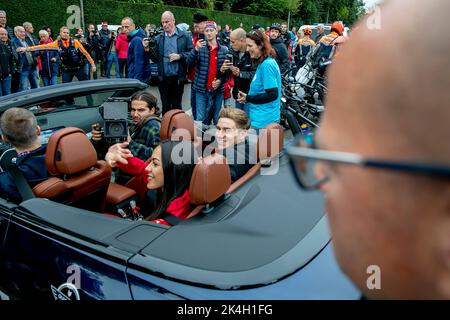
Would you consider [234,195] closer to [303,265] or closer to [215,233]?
[215,233]

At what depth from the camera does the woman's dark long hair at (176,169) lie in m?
2.11

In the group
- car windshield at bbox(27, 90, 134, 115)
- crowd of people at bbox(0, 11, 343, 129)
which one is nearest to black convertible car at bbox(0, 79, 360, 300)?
car windshield at bbox(27, 90, 134, 115)

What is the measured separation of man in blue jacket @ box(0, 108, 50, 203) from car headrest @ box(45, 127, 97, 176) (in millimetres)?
248

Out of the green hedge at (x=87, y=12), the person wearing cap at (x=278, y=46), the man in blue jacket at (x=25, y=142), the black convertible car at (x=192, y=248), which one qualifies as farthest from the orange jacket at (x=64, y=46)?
the black convertible car at (x=192, y=248)

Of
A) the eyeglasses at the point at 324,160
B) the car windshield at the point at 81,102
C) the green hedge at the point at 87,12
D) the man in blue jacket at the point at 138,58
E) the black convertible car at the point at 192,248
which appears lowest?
the black convertible car at the point at 192,248

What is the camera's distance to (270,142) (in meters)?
2.37

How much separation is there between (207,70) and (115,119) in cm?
285

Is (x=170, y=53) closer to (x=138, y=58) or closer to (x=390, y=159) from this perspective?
(x=138, y=58)

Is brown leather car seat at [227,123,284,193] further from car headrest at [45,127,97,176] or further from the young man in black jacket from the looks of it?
the young man in black jacket

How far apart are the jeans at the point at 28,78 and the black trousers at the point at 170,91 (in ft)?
12.8

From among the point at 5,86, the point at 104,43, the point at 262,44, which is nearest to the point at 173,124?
the point at 262,44

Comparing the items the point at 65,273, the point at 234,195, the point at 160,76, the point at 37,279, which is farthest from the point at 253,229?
the point at 160,76

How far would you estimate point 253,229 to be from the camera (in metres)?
1.44

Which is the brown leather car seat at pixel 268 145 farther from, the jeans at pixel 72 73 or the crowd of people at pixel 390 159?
the jeans at pixel 72 73
